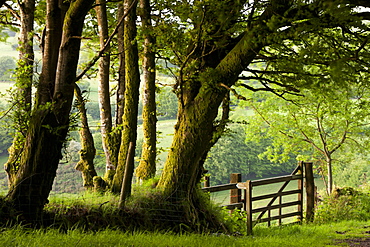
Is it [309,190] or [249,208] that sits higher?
[249,208]

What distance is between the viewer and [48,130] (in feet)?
17.7

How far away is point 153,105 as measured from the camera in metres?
8.24

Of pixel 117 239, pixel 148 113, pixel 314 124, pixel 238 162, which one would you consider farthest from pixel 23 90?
pixel 238 162

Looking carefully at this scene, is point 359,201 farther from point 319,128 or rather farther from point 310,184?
point 319,128

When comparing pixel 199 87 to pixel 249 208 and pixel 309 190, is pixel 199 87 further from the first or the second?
pixel 309 190

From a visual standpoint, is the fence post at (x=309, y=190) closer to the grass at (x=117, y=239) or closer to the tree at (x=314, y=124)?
the grass at (x=117, y=239)

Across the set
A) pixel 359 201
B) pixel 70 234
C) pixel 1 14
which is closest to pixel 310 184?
pixel 359 201

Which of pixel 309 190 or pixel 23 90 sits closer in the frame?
pixel 23 90

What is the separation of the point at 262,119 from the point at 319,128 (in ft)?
9.76

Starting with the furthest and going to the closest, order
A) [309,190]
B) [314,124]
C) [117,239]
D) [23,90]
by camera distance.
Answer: [314,124], [309,190], [23,90], [117,239]

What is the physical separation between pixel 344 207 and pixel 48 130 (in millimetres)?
9583

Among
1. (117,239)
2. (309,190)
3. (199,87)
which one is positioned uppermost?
(199,87)

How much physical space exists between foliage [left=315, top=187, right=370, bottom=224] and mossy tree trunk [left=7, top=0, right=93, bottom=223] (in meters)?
8.62

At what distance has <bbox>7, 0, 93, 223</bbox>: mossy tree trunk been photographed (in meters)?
5.36
